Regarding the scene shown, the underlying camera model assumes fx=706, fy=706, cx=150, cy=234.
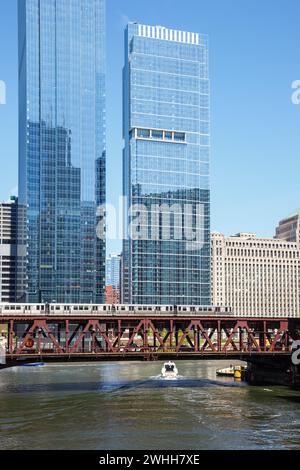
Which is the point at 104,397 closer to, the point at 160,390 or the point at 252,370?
the point at 160,390

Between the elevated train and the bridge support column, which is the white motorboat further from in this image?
the bridge support column

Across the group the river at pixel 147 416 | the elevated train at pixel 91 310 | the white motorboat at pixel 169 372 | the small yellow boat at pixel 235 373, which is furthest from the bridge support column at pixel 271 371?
the elevated train at pixel 91 310

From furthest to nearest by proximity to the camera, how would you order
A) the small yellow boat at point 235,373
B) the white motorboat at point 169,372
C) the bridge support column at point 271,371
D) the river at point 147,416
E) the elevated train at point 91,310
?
the elevated train at point 91,310 < the small yellow boat at point 235,373 < the white motorboat at point 169,372 < the bridge support column at point 271,371 < the river at point 147,416

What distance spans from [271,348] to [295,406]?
85.5 feet

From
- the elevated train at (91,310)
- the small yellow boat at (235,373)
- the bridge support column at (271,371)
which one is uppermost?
the elevated train at (91,310)

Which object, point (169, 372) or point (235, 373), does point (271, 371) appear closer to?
point (235, 373)

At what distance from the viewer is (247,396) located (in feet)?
315

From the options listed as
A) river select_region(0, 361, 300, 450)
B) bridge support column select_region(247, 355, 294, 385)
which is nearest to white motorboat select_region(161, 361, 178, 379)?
river select_region(0, 361, 300, 450)

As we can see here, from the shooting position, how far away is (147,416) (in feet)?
245

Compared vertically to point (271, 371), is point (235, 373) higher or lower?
lower

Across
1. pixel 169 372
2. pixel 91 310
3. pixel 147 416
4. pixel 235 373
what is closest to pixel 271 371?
pixel 235 373

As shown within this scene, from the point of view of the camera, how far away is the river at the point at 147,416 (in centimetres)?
6034

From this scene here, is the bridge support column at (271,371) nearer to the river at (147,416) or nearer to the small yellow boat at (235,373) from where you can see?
the small yellow boat at (235,373)

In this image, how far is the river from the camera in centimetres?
6034
